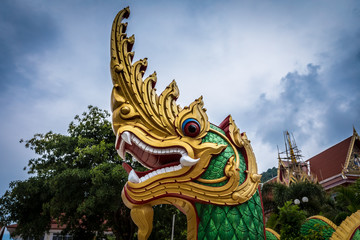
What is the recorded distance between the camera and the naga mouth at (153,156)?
3.05 meters

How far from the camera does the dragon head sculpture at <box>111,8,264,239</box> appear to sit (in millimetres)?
2971

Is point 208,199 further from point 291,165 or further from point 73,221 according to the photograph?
point 291,165

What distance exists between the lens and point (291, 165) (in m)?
21.3

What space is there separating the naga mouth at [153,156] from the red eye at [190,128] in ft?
0.71

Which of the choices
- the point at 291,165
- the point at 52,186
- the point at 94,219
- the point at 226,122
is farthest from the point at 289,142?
the point at 226,122

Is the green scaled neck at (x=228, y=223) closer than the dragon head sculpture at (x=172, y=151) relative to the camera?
Yes

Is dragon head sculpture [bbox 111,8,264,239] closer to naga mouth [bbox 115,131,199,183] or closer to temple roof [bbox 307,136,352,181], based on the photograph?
naga mouth [bbox 115,131,199,183]

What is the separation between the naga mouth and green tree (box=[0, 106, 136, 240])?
6.82m

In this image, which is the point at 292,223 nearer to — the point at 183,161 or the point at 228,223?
the point at 228,223

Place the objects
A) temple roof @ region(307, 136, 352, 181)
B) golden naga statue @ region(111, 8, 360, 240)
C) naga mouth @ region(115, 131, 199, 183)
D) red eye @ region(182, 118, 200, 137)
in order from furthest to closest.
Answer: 1. temple roof @ region(307, 136, 352, 181)
2. red eye @ region(182, 118, 200, 137)
3. naga mouth @ region(115, 131, 199, 183)
4. golden naga statue @ region(111, 8, 360, 240)

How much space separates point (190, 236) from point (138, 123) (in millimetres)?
1385

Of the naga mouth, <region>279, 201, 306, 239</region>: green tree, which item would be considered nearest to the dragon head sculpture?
the naga mouth

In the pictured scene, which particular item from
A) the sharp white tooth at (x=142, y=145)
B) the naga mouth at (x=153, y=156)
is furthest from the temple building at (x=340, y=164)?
the sharp white tooth at (x=142, y=145)

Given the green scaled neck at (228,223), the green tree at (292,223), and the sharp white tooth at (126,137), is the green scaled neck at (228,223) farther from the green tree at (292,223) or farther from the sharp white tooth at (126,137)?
the sharp white tooth at (126,137)
